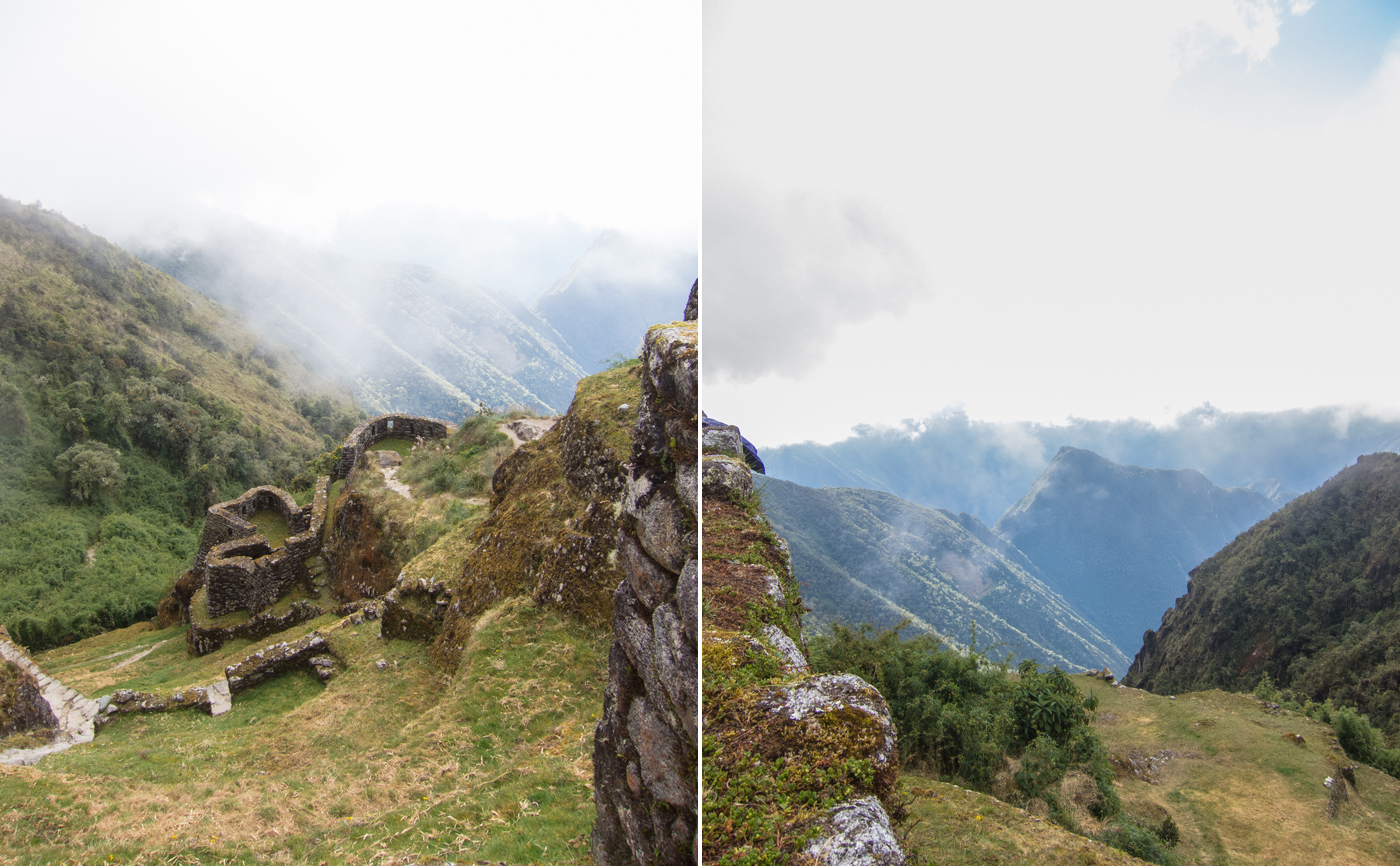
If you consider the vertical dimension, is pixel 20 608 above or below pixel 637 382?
below

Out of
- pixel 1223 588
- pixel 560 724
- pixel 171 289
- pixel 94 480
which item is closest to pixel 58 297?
pixel 94 480

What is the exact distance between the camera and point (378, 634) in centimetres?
1216

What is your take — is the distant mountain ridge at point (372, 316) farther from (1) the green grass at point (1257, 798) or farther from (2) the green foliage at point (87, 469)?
(1) the green grass at point (1257, 798)

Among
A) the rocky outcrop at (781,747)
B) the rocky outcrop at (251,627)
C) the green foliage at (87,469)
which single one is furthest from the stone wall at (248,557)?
the rocky outcrop at (781,747)

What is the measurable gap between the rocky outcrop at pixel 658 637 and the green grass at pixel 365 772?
2.84 meters

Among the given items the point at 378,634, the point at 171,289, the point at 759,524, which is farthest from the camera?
the point at 171,289

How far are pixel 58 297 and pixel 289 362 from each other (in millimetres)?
55728

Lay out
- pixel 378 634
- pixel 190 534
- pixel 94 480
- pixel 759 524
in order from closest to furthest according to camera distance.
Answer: pixel 759 524 → pixel 378 634 → pixel 94 480 → pixel 190 534

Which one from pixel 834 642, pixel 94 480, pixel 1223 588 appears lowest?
pixel 94 480

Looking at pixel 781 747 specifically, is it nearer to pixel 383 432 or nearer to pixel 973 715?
pixel 973 715

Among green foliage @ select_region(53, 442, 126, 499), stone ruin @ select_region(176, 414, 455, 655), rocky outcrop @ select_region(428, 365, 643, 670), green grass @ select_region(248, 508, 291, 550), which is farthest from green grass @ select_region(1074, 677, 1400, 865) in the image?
green foliage @ select_region(53, 442, 126, 499)

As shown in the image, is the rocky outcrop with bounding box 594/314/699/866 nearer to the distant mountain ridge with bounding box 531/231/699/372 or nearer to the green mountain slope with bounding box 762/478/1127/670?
the distant mountain ridge with bounding box 531/231/699/372

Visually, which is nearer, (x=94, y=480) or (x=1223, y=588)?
(x=94, y=480)

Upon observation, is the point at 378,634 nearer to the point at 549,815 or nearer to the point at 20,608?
the point at 549,815
